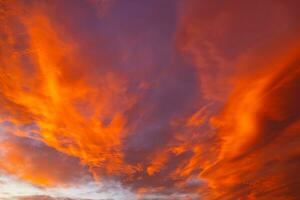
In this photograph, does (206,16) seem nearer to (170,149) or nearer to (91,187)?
(170,149)

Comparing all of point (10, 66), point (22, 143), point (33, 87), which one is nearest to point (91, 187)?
point (22, 143)

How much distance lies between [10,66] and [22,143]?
4290mm

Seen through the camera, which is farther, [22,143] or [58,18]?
[22,143]

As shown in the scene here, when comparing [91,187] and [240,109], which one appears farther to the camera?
[91,187]

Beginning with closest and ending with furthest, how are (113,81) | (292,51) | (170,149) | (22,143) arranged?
(292,51) < (113,81) < (22,143) < (170,149)

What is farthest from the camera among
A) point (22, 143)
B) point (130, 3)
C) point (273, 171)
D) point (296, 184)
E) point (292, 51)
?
point (296, 184)

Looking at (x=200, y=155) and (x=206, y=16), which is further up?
(x=206, y=16)

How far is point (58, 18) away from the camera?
5.52 meters

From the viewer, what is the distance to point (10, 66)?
21.5ft

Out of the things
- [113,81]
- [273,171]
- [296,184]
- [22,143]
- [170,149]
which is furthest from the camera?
[296,184]

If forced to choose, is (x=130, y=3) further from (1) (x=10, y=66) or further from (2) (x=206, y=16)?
(1) (x=10, y=66)

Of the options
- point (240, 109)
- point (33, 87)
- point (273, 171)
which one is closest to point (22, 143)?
point (33, 87)

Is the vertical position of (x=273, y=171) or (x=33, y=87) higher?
(x=33, y=87)

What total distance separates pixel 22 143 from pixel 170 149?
586 cm
